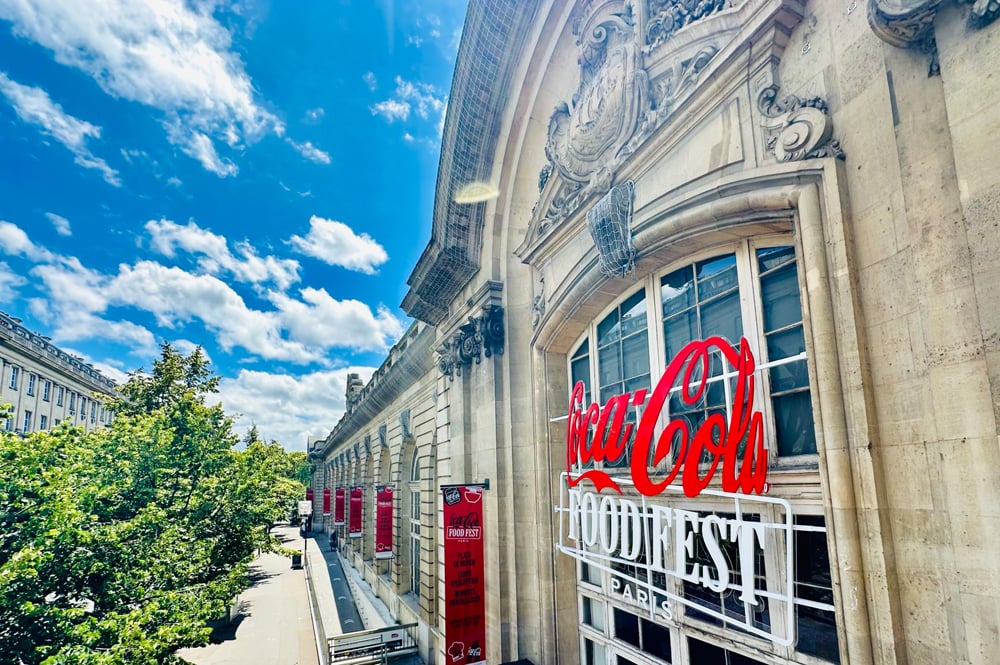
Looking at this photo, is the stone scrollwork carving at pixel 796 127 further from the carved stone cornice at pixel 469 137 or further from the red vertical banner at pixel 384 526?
the red vertical banner at pixel 384 526

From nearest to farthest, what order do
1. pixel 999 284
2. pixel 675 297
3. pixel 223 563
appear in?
pixel 999 284 → pixel 675 297 → pixel 223 563

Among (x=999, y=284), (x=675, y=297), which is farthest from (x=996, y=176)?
(x=675, y=297)

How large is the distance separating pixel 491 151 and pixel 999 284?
9.77m

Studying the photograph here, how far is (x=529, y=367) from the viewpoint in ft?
34.2

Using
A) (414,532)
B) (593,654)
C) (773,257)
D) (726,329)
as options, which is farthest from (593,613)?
(414,532)

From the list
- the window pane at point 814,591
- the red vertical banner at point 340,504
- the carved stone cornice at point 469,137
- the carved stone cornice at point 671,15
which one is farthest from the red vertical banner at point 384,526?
the red vertical banner at point 340,504

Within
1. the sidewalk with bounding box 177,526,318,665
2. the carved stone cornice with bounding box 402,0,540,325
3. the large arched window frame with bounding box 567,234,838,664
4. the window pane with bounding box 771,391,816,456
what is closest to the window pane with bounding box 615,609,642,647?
the large arched window frame with bounding box 567,234,838,664

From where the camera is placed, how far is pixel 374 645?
1490 centimetres

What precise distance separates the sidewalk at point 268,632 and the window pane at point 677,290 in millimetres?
16925

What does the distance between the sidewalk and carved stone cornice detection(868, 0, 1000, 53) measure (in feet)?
67.0

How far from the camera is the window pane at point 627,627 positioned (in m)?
7.35

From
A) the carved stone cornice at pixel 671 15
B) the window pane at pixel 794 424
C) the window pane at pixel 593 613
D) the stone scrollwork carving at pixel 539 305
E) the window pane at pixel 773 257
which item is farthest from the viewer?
the stone scrollwork carving at pixel 539 305

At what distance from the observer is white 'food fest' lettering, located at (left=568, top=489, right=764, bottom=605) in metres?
5.12

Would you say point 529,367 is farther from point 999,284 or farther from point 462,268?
point 999,284
